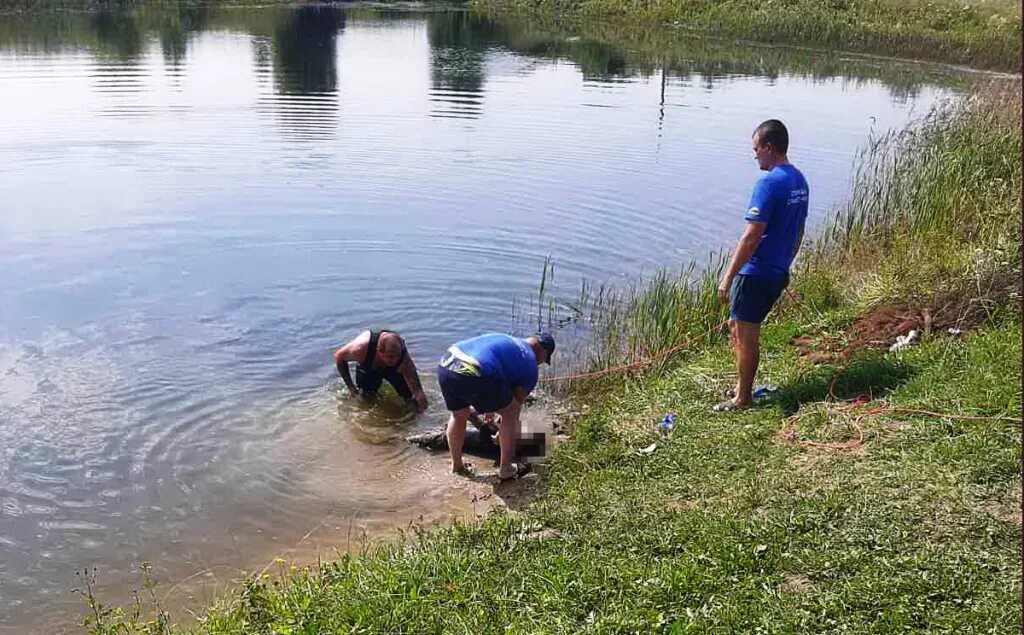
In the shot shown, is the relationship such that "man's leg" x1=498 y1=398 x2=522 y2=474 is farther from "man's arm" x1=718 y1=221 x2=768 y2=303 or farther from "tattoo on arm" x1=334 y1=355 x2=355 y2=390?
"tattoo on arm" x1=334 y1=355 x2=355 y2=390

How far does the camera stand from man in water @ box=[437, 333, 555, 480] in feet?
22.2

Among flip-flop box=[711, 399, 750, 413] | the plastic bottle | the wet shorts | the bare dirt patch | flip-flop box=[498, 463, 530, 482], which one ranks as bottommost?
flip-flop box=[498, 463, 530, 482]

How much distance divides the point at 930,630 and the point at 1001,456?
182cm

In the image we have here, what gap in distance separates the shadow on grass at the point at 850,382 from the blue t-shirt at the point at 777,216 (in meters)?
0.94

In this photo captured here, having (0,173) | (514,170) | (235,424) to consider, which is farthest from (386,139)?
(235,424)

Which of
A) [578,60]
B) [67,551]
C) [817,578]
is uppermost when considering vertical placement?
[578,60]

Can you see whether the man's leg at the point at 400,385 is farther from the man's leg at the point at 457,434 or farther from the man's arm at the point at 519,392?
the man's arm at the point at 519,392

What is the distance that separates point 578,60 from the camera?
35094 millimetres

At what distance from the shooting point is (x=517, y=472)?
293 inches

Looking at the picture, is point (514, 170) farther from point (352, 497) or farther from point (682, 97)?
point (352, 497)

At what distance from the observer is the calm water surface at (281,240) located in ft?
23.8

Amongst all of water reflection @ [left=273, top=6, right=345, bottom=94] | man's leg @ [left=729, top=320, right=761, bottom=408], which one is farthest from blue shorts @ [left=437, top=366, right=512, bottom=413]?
water reflection @ [left=273, top=6, right=345, bottom=94]

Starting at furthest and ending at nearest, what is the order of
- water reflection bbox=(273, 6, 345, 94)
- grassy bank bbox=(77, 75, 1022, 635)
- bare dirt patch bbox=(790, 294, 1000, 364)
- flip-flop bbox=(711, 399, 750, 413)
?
water reflection bbox=(273, 6, 345, 94)
bare dirt patch bbox=(790, 294, 1000, 364)
flip-flop bbox=(711, 399, 750, 413)
grassy bank bbox=(77, 75, 1022, 635)

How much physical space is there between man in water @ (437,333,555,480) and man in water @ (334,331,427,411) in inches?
69.5
